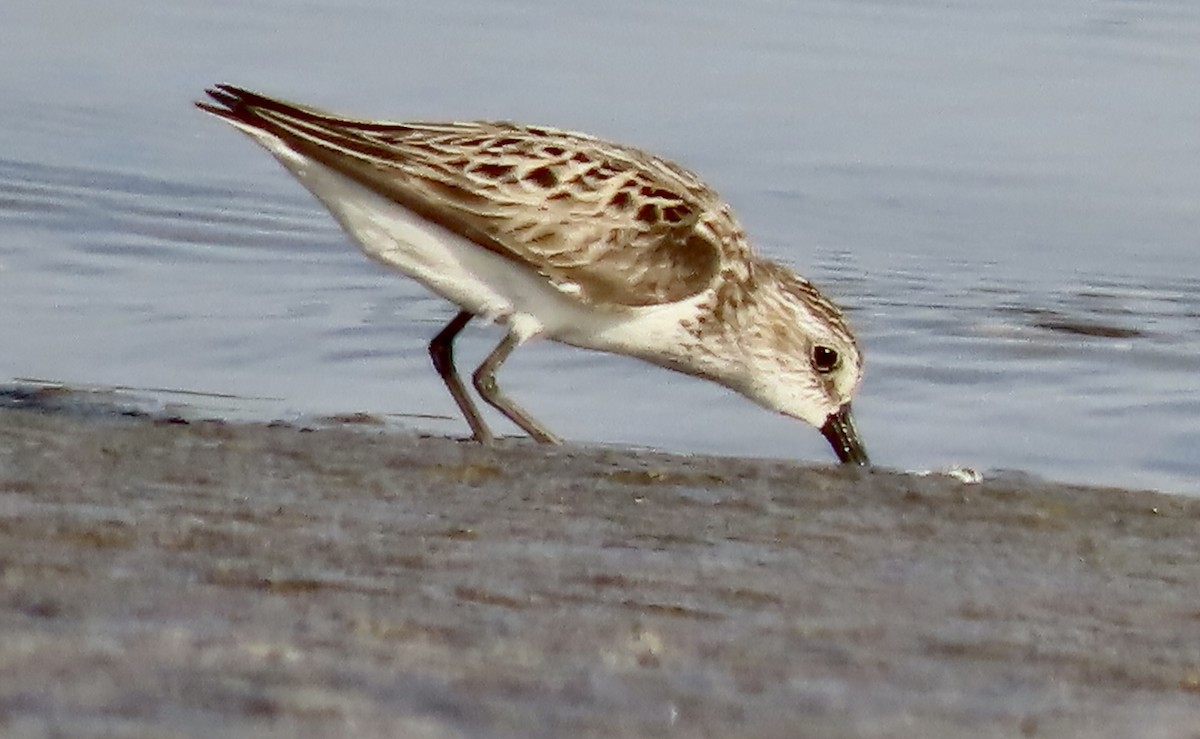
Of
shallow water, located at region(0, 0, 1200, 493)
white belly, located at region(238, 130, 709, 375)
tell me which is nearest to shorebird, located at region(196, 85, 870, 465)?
white belly, located at region(238, 130, 709, 375)

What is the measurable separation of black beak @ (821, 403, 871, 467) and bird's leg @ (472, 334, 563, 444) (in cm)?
92

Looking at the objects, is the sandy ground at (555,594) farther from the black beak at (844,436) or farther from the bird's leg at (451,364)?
the black beak at (844,436)

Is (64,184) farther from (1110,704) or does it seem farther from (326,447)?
(1110,704)

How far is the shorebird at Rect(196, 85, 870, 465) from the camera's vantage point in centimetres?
646

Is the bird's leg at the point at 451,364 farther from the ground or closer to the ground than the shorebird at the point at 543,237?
closer to the ground

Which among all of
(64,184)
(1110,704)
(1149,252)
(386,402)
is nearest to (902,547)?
(1110,704)

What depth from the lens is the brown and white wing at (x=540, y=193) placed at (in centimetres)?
Result: 639

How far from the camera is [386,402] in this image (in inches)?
295

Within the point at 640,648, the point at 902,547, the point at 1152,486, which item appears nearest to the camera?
the point at 640,648

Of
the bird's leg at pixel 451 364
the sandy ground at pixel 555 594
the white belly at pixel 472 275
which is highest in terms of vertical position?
the sandy ground at pixel 555 594

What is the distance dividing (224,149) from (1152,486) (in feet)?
16.9

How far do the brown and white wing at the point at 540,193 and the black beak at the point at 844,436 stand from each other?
60 centimetres

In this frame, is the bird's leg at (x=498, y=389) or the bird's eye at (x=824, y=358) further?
the bird's eye at (x=824, y=358)

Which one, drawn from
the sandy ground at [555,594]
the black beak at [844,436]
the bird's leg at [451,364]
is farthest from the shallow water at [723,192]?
the sandy ground at [555,594]
